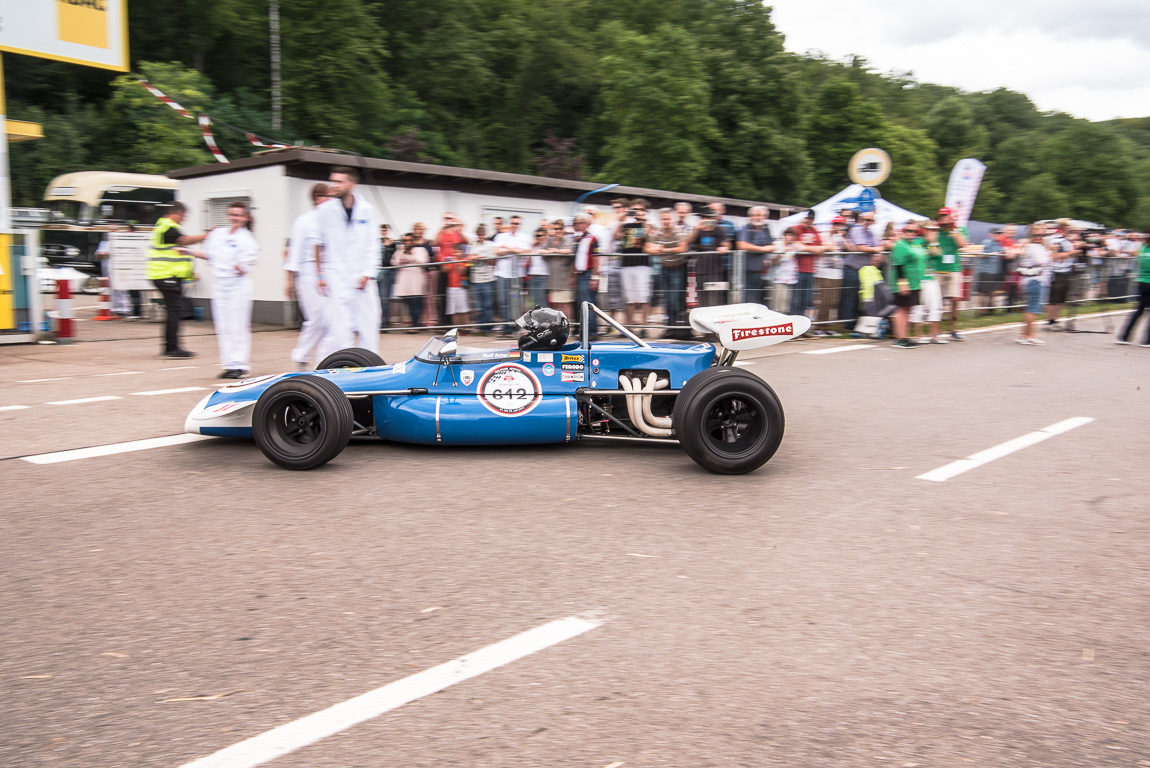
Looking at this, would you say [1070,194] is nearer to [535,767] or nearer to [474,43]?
[474,43]

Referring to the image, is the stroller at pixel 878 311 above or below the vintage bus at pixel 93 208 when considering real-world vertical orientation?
below

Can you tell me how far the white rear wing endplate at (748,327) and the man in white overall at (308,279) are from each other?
409 centimetres

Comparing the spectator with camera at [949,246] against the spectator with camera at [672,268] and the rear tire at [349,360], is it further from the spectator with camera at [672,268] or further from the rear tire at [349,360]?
the rear tire at [349,360]

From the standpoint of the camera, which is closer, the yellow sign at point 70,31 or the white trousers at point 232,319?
the white trousers at point 232,319

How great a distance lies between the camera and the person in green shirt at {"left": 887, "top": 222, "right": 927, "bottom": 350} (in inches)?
501

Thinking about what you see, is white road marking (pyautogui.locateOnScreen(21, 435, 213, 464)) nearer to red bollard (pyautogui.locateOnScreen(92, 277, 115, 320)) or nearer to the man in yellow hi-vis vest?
the man in yellow hi-vis vest

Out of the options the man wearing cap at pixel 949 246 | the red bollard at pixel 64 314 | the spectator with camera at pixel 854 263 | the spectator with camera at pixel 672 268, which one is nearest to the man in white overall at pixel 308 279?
the spectator with camera at pixel 672 268

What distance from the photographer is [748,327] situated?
6.13 meters

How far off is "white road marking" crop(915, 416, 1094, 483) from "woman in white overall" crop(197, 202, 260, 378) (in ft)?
23.5

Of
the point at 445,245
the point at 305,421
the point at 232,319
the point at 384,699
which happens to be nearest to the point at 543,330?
the point at 305,421

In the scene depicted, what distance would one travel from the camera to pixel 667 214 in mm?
12961

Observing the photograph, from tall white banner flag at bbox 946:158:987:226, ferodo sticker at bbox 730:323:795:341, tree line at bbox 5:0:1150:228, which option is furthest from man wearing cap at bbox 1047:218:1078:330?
tree line at bbox 5:0:1150:228

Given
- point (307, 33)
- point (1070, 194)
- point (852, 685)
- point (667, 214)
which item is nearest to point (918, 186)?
point (1070, 194)

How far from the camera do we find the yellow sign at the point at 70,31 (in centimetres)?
1257
